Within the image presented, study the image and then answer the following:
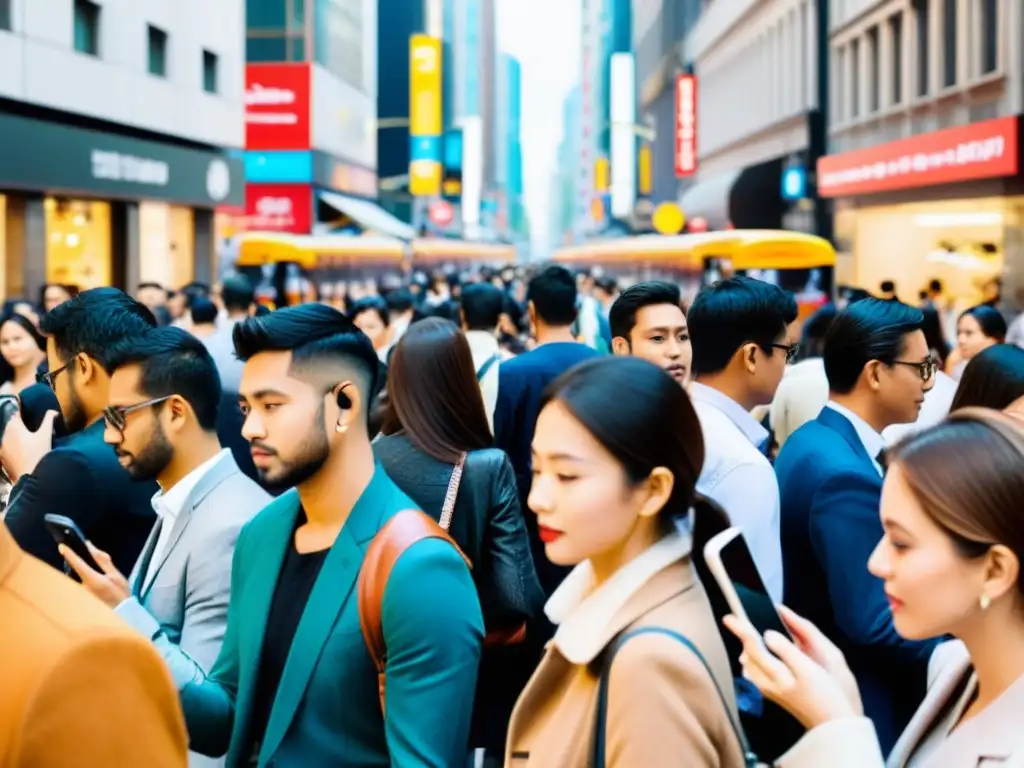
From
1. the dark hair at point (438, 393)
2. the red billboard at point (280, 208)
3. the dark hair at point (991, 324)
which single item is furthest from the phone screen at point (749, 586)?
the red billboard at point (280, 208)

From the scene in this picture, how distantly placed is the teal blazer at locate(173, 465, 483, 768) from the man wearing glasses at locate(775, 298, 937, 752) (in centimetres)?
117

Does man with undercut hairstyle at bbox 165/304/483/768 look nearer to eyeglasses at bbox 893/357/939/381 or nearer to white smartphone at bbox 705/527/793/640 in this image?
white smartphone at bbox 705/527/793/640

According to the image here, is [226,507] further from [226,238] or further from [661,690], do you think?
[226,238]

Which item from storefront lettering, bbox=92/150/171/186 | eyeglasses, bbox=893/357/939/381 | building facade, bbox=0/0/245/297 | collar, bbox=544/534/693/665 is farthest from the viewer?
storefront lettering, bbox=92/150/171/186

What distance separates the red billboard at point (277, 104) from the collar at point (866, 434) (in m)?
48.2

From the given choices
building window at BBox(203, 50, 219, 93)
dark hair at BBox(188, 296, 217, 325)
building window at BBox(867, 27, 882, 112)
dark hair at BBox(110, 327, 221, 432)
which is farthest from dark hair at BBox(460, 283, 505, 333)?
building window at BBox(867, 27, 882, 112)

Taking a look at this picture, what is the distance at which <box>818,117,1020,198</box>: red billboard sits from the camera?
886 inches

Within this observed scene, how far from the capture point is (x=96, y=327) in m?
5.11

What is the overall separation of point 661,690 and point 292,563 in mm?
1457

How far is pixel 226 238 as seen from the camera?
42531 millimetres

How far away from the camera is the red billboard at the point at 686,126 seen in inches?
2724

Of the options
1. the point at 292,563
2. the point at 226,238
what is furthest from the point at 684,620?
the point at 226,238

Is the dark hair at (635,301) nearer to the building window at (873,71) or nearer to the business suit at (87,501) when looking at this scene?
the business suit at (87,501)

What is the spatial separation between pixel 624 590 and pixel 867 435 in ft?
7.54
